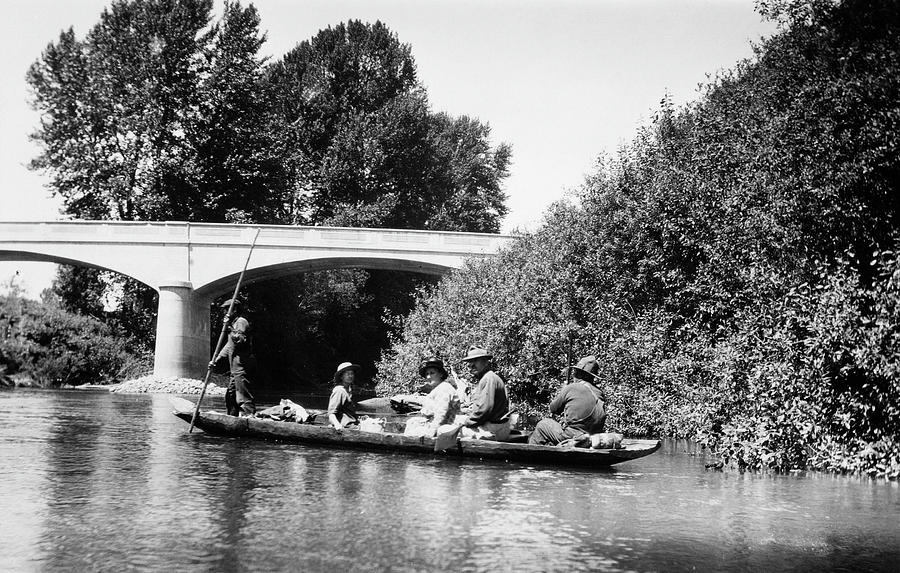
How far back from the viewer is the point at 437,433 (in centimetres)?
1157

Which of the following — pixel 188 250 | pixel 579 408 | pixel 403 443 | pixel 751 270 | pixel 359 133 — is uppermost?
pixel 359 133

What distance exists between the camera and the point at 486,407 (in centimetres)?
1154

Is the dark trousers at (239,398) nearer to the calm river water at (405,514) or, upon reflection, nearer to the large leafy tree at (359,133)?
the calm river water at (405,514)

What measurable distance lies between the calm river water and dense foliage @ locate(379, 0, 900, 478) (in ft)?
3.47

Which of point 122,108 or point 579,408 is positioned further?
point 122,108

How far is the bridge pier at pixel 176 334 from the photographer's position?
33.7 meters

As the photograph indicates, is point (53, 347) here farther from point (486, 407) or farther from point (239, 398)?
point (486, 407)

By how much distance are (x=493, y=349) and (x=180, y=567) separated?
13995 millimetres

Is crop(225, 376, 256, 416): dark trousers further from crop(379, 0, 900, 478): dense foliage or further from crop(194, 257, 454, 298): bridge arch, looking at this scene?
crop(194, 257, 454, 298): bridge arch

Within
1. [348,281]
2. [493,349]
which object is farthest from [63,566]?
[348,281]

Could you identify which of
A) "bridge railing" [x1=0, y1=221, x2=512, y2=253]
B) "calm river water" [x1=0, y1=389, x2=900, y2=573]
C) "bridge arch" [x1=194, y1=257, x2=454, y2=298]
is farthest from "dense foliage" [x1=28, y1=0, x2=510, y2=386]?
"calm river water" [x1=0, y1=389, x2=900, y2=573]

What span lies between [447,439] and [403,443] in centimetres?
83

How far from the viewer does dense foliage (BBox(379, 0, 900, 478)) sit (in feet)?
34.3

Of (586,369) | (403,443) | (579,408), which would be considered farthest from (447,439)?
(586,369)
